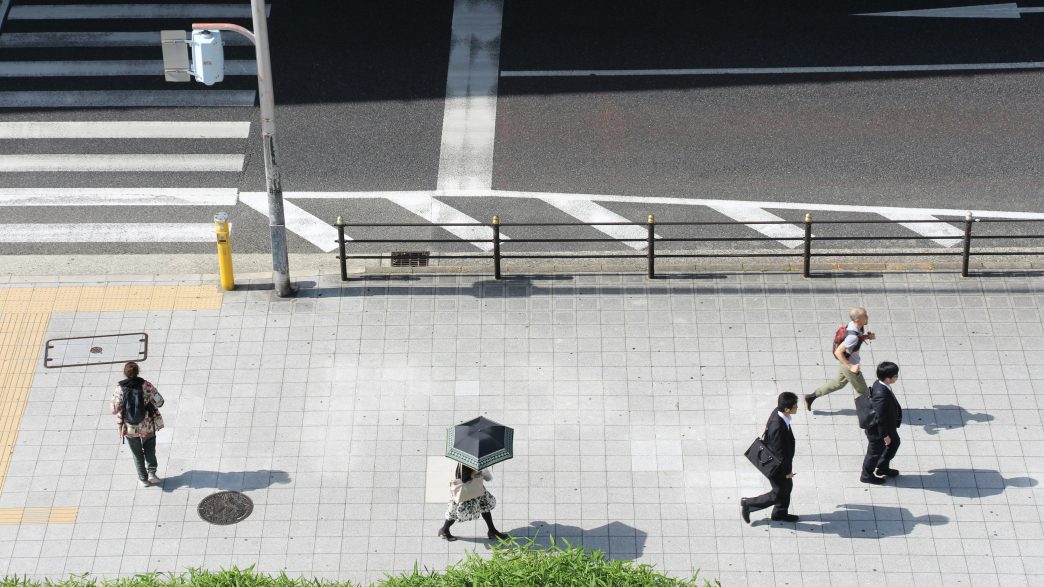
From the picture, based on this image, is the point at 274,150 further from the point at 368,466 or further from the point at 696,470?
the point at 696,470

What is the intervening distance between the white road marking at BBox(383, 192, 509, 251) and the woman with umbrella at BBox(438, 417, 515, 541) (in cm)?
636

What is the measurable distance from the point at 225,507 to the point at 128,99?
10794mm

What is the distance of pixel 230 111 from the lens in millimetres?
25172

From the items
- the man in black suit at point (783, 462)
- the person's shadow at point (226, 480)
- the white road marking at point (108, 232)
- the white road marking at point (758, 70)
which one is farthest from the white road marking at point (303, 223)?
the man in black suit at point (783, 462)

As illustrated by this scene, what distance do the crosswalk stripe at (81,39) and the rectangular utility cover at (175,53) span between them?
29.3ft

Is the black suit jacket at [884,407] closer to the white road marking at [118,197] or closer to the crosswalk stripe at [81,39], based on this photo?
the white road marking at [118,197]

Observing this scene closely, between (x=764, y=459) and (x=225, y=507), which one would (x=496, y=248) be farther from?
(x=764, y=459)

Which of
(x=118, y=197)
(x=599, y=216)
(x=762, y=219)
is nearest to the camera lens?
(x=762, y=219)

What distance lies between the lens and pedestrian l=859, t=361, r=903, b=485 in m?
16.3

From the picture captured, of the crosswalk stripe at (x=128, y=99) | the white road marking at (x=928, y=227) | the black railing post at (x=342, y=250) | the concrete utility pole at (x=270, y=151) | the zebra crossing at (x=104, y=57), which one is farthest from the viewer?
the zebra crossing at (x=104, y=57)

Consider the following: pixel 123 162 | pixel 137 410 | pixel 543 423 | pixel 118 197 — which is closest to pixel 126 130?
pixel 123 162

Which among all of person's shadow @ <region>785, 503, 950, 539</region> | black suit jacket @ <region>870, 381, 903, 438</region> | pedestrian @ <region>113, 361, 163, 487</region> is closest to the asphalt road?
pedestrian @ <region>113, 361, 163, 487</region>

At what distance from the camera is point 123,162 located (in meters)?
24.0

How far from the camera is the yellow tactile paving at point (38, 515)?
1697 centimetres
